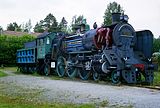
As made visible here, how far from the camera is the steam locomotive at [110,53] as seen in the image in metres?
18.0

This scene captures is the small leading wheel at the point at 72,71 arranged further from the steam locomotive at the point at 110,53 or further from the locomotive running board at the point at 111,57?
the locomotive running board at the point at 111,57

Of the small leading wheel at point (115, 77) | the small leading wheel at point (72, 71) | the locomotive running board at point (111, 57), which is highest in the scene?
the locomotive running board at point (111, 57)

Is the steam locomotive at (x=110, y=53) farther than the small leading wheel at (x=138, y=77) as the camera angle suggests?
No

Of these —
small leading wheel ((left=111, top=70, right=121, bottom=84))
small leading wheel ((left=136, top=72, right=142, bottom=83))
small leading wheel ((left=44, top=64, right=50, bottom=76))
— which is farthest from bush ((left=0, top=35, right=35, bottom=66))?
small leading wheel ((left=136, top=72, right=142, bottom=83))

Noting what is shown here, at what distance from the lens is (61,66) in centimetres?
2523

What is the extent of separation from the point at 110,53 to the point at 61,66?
Result: 716 centimetres

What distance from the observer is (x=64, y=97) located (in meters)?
12.1

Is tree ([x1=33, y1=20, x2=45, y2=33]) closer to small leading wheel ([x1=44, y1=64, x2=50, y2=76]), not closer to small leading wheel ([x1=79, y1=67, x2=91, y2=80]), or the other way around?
small leading wheel ([x1=44, y1=64, x2=50, y2=76])

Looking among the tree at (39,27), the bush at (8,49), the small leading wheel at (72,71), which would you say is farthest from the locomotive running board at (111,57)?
the tree at (39,27)

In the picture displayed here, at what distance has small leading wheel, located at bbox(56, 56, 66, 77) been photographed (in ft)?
81.6

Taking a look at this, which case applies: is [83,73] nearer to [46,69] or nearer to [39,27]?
[46,69]

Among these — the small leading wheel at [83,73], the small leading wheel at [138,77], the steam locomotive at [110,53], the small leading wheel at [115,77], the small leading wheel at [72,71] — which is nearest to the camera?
the small leading wheel at [115,77]

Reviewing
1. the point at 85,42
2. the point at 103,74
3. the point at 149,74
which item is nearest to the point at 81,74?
the point at 85,42

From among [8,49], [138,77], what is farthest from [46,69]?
[8,49]
